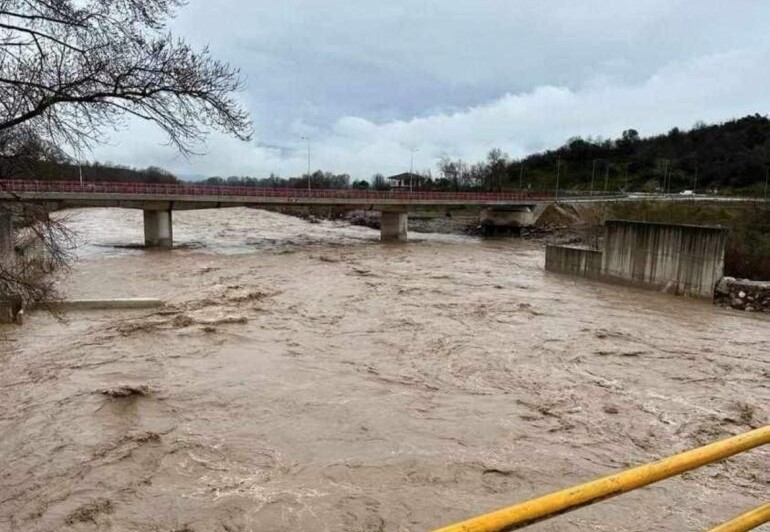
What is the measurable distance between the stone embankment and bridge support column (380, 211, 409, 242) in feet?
119

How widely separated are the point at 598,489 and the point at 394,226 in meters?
56.6

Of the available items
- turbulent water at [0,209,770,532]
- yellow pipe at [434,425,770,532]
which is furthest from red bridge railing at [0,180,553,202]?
yellow pipe at [434,425,770,532]

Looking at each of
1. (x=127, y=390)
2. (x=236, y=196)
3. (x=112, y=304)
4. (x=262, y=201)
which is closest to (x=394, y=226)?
(x=262, y=201)

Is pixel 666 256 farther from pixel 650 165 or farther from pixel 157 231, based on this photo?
pixel 650 165

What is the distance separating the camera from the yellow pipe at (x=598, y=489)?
199cm

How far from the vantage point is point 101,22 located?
6020 mm

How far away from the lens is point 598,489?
2209 millimetres

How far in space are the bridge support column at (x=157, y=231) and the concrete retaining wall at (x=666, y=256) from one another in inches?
1389

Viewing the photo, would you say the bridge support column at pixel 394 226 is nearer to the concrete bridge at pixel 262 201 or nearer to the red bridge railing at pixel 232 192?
the concrete bridge at pixel 262 201

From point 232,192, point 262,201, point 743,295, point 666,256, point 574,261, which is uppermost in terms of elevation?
point 232,192

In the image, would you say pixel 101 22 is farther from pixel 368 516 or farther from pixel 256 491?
pixel 368 516

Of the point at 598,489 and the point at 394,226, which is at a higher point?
the point at 598,489

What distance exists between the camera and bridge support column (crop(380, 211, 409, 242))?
5825cm

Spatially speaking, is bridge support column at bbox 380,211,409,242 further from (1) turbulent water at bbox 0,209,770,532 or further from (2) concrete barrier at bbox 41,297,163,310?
(2) concrete barrier at bbox 41,297,163,310
